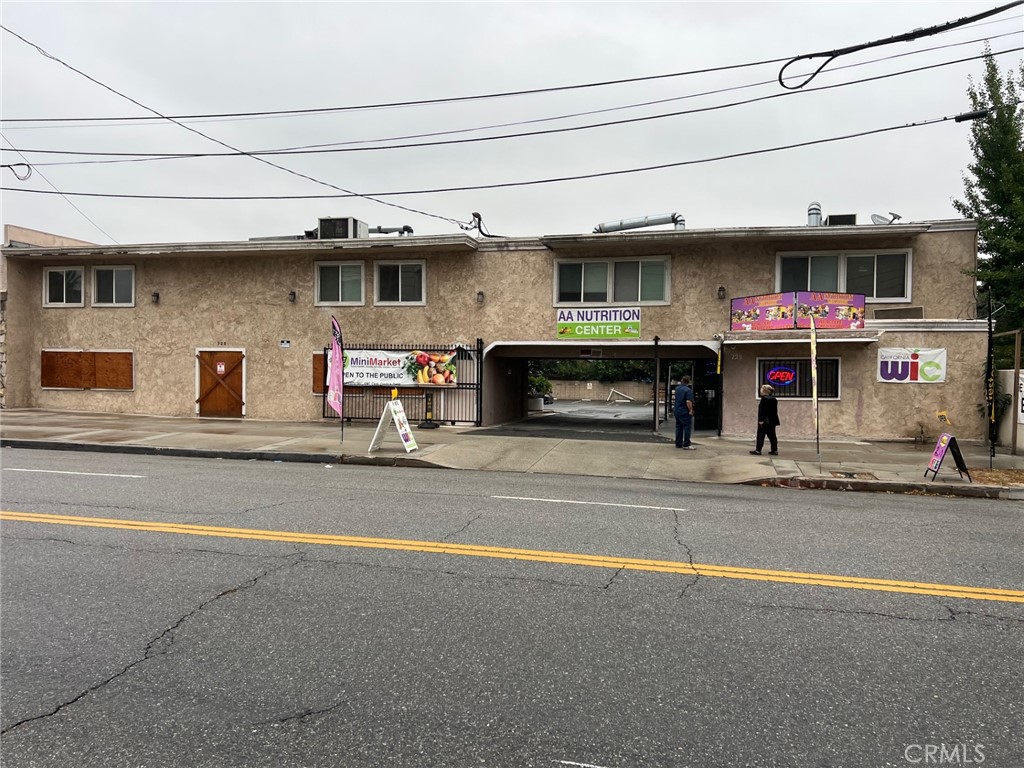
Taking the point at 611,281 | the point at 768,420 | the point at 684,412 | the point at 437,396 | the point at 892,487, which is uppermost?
the point at 611,281

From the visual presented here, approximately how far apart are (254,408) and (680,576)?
17941 millimetres

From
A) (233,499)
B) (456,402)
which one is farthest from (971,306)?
(233,499)

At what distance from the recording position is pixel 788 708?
3.25 meters

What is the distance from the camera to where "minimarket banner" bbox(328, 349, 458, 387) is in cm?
1908

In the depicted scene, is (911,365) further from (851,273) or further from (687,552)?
(687,552)

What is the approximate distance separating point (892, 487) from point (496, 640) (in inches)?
360

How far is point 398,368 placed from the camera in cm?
1934

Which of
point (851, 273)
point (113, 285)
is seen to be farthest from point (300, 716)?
point (113, 285)

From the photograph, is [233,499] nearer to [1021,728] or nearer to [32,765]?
[32,765]

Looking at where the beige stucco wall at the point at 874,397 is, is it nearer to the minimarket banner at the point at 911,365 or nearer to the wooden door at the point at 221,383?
the minimarket banner at the point at 911,365

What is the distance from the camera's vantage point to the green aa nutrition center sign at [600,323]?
1822 centimetres

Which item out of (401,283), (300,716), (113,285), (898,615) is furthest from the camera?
(113,285)

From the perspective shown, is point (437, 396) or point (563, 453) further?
point (437, 396)

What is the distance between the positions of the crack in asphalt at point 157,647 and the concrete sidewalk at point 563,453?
7.38 metres
